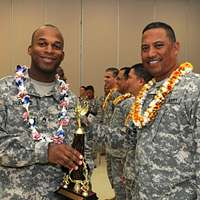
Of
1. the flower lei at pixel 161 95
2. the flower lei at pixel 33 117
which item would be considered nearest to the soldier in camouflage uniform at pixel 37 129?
the flower lei at pixel 33 117

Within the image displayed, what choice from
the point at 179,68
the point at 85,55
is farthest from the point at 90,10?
the point at 179,68

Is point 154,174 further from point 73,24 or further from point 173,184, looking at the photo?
point 73,24

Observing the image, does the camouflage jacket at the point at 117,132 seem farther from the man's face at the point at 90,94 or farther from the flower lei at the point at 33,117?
the man's face at the point at 90,94

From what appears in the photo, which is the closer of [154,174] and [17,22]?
[154,174]

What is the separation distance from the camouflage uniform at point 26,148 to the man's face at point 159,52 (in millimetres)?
567

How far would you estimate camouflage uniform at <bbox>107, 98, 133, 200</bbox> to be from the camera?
3.83m

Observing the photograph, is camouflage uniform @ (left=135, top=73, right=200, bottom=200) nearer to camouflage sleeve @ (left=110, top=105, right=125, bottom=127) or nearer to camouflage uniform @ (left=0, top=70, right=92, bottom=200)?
camouflage uniform @ (left=0, top=70, right=92, bottom=200)

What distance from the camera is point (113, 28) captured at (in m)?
8.67

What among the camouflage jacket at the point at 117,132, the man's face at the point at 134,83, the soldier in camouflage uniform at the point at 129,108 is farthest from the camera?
the man's face at the point at 134,83

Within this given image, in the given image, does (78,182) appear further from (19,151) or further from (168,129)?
(168,129)

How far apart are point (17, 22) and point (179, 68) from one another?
23.1ft

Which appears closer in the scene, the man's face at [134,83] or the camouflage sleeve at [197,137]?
the camouflage sleeve at [197,137]

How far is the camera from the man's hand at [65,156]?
1803 millimetres

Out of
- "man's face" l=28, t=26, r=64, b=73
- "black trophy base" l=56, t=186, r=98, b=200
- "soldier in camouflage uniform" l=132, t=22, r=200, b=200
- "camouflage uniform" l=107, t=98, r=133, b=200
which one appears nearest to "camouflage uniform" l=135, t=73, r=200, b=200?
"soldier in camouflage uniform" l=132, t=22, r=200, b=200
